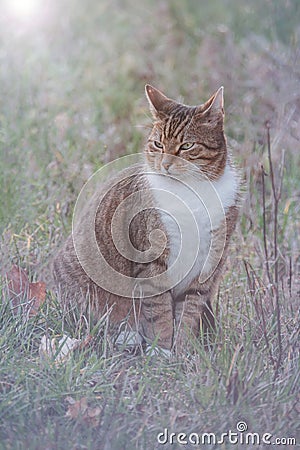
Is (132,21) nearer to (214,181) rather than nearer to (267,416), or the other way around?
(214,181)

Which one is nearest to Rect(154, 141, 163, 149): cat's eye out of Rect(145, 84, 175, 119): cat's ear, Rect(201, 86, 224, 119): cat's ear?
Rect(145, 84, 175, 119): cat's ear

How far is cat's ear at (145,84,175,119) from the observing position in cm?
315

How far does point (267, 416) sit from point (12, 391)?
837 millimetres

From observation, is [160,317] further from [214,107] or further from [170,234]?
[214,107]

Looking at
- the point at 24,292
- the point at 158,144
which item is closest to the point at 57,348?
the point at 24,292

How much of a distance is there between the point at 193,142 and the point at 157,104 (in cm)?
27

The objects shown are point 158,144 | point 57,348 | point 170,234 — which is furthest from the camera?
point 158,144

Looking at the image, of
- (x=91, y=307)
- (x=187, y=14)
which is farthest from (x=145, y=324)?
(x=187, y=14)

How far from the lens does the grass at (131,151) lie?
2.44 m

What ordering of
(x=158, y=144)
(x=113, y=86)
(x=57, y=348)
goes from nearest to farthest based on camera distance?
(x=57, y=348), (x=158, y=144), (x=113, y=86)

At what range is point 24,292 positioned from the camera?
119 inches

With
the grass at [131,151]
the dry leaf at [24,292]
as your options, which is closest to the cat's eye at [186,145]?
the grass at [131,151]

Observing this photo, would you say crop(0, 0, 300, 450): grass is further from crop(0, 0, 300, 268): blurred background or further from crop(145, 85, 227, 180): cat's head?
crop(145, 85, 227, 180): cat's head
